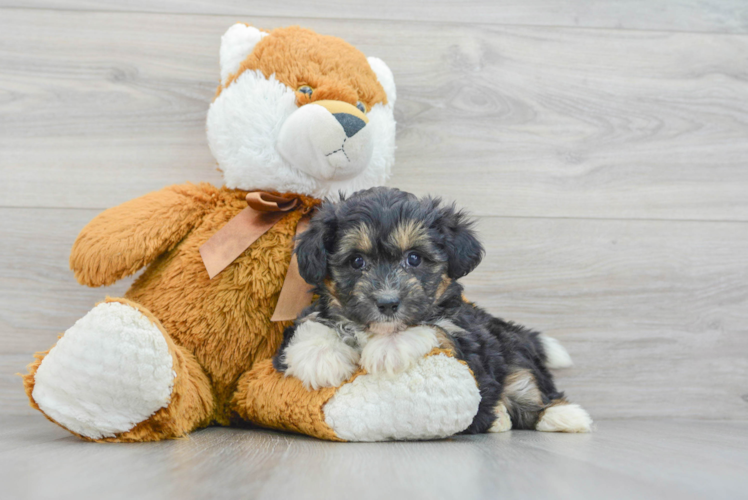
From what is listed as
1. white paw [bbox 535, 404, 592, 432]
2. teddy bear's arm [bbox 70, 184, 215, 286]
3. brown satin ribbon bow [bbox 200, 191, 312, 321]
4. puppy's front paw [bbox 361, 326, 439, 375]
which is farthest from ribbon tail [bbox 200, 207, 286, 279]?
white paw [bbox 535, 404, 592, 432]

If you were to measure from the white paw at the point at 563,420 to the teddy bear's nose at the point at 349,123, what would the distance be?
3.03 feet

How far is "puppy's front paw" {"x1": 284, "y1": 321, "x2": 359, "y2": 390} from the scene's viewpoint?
4.23 ft

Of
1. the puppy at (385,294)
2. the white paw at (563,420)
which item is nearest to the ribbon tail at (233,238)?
the puppy at (385,294)

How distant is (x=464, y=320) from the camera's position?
1.45 m

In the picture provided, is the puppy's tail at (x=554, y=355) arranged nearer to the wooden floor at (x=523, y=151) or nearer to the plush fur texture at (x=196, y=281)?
the wooden floor at (x=523, y=151)

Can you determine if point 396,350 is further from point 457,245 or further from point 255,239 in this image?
point 255,239

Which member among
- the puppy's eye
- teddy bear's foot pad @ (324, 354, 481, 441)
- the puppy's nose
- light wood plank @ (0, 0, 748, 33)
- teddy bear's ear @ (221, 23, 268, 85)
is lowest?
teddy bear's foot pad @ (324, 354, 481, 441)

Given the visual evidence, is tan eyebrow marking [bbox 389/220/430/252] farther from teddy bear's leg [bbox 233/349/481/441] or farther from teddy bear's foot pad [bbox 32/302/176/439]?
teddy bear's foot pad [bbox 32/302/176/439]

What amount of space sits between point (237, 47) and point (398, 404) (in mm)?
1093

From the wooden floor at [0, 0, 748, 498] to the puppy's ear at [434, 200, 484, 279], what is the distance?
0.68m

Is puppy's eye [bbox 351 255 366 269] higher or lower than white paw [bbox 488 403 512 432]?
higher

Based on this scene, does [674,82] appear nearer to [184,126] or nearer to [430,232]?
[430,232]

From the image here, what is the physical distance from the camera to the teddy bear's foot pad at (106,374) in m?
1.22

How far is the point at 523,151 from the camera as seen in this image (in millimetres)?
2068
